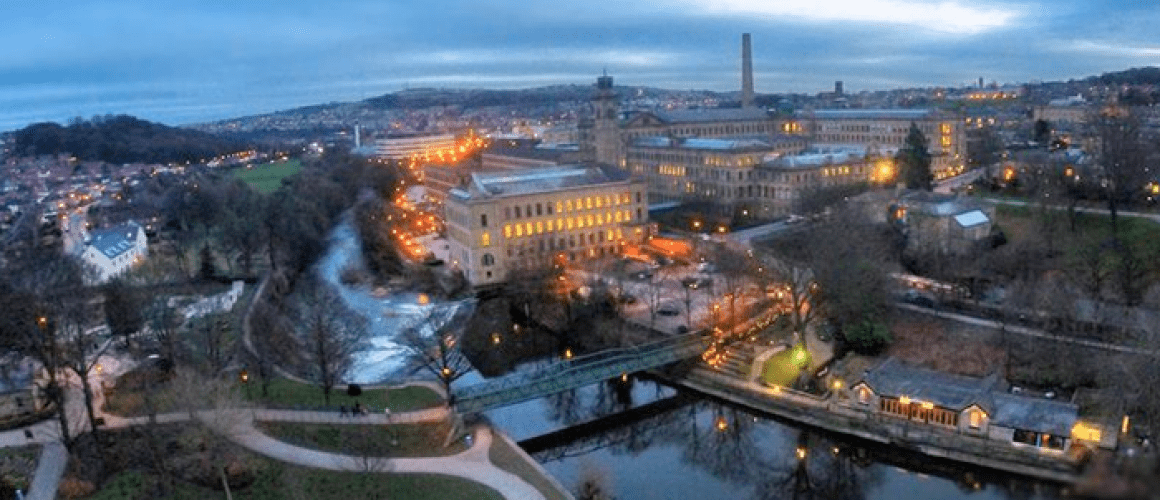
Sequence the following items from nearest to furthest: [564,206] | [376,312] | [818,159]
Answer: [376,312] < [564,206] < [818,159]

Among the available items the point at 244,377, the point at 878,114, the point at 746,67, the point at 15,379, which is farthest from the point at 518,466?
the point at 746,67

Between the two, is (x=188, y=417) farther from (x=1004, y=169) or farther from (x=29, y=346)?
(x=1004, y=169)

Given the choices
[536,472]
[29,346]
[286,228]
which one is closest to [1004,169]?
[536,472]

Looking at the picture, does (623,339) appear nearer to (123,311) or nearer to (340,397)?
(340,397)

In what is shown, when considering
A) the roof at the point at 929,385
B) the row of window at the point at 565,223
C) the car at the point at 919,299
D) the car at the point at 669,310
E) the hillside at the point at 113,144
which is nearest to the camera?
the roof at the point at 929,385

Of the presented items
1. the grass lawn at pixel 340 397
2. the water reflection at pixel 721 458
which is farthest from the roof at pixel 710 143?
the grass lawn at pixel 340 397

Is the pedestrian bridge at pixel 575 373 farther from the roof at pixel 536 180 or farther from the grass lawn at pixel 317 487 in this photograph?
the roof at pixel 536 180
